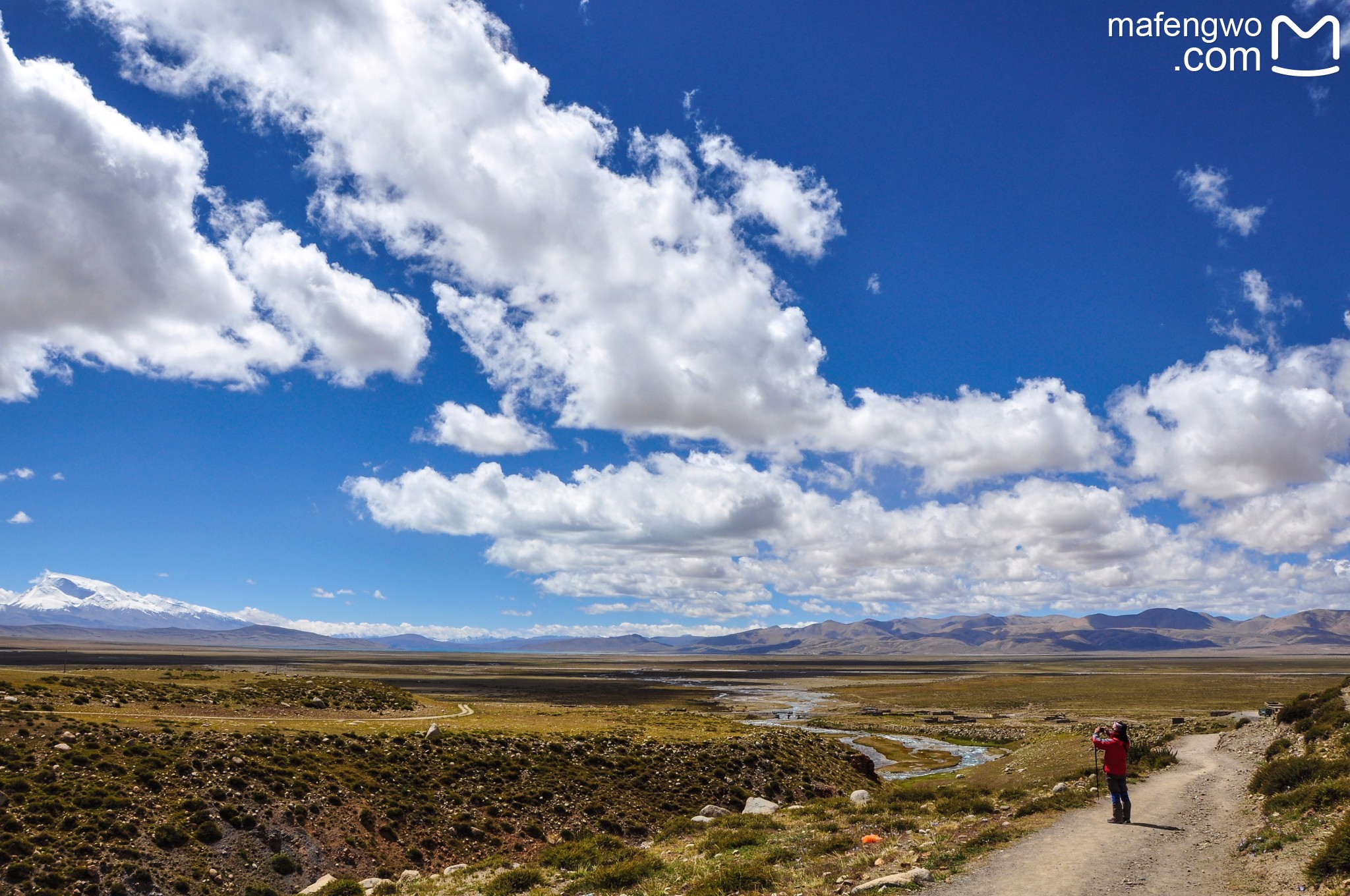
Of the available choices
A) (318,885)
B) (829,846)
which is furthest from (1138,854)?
(318,885)

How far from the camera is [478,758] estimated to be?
40.7 meters

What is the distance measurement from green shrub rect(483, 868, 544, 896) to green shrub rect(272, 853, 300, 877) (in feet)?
33.8

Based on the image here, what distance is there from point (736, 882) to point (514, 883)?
26.3ft

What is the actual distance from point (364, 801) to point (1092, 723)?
244ft

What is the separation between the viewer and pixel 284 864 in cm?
2720

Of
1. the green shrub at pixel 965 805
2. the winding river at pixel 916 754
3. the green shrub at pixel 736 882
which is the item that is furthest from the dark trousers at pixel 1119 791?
the winding river at pixel 916 754

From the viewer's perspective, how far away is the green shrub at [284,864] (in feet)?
88.6

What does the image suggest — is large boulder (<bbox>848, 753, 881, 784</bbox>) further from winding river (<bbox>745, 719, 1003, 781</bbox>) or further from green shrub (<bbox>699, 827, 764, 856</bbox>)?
green shrub (<bbox>699, 827, 764, 856</bbox>)

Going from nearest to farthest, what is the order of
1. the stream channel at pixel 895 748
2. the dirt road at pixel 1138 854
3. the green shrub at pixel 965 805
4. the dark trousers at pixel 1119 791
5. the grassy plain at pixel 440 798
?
the dirt road at pixel 1138 854 → the dark trousers at pixel 1119 791 → the grassy plain at pixel 440 798 → the green shrub at pixel 965 805 → the stream channel at pixel 895 748

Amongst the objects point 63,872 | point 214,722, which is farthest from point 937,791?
point 214,722

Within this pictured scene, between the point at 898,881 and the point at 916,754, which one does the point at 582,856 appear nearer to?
the point at 898,881

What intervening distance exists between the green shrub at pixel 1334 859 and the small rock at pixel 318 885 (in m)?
28.5

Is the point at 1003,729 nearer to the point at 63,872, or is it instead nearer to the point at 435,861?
the point at 435,861

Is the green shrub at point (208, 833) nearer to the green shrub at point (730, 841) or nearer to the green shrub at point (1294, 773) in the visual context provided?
the green shrub at point (730, 841)
